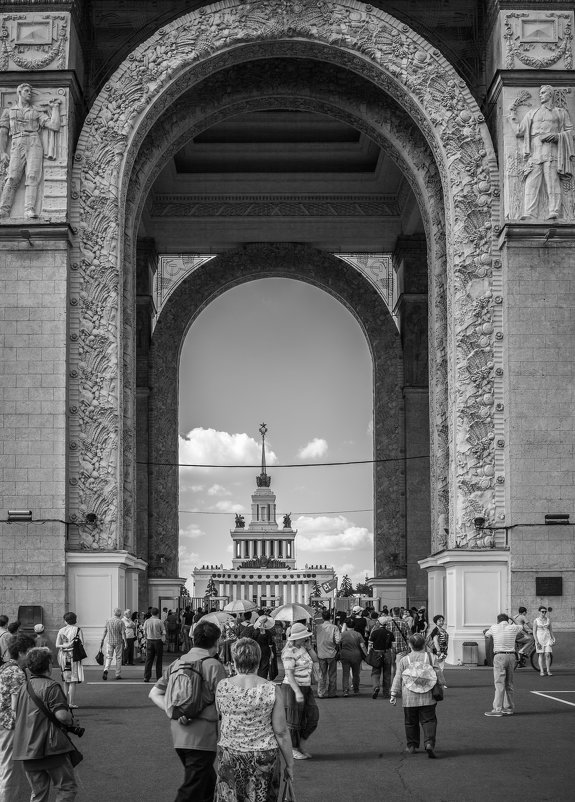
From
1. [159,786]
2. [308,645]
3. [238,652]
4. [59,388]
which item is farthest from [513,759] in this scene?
[59,388]

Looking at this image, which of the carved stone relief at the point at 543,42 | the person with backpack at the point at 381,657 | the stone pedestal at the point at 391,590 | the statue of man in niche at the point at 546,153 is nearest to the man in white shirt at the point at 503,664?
the person with backpack at the point at 381,657

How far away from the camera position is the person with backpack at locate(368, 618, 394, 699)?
750 inches

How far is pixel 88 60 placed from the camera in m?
27.4

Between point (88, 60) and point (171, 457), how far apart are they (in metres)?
15.7

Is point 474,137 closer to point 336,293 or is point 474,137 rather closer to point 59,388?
point 59,388

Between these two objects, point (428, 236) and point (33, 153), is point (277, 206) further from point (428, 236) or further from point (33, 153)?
point (33, 153)

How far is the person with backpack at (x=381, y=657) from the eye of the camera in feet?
62.5

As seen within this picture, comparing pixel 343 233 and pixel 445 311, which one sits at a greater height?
pixel 343 233

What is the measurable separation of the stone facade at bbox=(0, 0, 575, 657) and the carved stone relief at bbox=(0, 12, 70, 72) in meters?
0.04

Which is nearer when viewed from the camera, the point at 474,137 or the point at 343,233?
the point at 474,137

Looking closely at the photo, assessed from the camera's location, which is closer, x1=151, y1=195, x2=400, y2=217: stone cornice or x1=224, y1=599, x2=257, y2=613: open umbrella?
x1=224, y1=599, x2=257, y2=613: open umbrella

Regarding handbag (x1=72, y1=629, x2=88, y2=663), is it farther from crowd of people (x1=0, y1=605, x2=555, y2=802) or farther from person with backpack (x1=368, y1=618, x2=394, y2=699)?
crowd of people (x1=0, y1=605, x2=555, y2=802)

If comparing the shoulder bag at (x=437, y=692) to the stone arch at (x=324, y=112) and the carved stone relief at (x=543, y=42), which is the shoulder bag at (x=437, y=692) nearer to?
the stone arch at (x=324, y=112)

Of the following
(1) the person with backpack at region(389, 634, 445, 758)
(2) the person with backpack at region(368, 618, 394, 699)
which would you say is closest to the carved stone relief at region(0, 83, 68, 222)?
(2) the person with backpack at region(368, 618, 394, 699)
